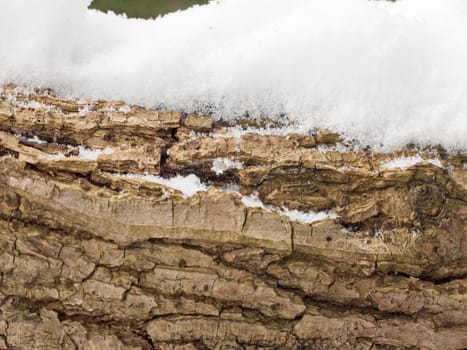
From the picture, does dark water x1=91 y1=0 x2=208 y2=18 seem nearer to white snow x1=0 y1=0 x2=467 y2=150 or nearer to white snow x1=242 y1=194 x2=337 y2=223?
white snow x1=0 y1=0 x2=467 y2=150

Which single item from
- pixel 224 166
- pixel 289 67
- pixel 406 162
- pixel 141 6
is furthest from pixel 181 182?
pixel 141 6

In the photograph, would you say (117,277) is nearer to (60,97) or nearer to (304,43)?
(60,97)

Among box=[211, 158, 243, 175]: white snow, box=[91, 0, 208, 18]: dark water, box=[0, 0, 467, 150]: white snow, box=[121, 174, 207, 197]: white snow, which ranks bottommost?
box=[121, 174, 207, 197]: white snow

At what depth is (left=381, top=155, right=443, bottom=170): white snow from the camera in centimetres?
165

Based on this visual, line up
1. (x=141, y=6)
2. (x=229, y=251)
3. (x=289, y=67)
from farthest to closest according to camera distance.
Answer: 1. (x=141, y=6)
2. (x=289, y=67)
3. (x=229, y=251)

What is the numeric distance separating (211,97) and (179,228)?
17.4 inches

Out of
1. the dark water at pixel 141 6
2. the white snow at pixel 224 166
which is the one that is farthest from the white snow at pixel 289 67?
the dark water at pixel 141 6

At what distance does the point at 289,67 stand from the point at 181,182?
0.51m

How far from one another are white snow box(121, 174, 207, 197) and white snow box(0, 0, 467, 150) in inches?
9.2

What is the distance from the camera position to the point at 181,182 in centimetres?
165

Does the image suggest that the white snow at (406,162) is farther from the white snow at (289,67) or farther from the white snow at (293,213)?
the white snow at (293,213)

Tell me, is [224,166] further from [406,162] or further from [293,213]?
[406,162]

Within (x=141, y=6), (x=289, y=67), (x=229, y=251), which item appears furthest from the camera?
(x=141, y=6)

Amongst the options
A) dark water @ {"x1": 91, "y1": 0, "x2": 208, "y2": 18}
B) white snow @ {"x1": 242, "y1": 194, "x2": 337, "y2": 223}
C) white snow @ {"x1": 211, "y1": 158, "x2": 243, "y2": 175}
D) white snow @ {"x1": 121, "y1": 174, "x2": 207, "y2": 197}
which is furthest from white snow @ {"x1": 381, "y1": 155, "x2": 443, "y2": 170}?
dark water @ {"x1": 91, "y1": 0, "x2": 208, "y2": 18}
